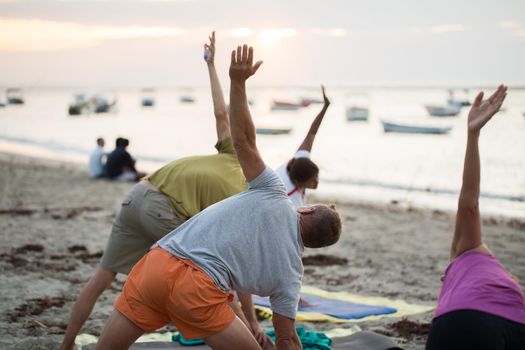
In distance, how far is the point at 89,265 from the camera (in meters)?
8.23

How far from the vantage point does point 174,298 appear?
3439 millimetres

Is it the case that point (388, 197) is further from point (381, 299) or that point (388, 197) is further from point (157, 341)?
point (157, 341)

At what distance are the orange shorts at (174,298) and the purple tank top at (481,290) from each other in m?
1.11

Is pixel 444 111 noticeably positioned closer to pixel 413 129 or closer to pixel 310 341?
pixel 413 129

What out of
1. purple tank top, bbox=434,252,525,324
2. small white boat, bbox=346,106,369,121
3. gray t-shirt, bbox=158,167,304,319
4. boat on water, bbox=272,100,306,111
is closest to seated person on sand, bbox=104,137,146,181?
gray t-shirt, bbox=158,167,304,319

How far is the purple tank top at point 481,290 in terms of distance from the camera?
2969 mm

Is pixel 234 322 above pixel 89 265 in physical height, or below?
above

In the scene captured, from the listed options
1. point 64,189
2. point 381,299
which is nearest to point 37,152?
point 64,189

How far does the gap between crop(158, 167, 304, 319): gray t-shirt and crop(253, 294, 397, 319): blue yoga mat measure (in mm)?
3034

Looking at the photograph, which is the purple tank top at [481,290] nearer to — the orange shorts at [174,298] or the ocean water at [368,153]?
the orange shorts at [174,298]

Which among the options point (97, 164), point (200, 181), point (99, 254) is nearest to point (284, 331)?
point (200, 181)

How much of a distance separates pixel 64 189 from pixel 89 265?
803 cm

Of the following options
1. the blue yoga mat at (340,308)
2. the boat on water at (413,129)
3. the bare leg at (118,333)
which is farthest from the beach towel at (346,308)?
the boat on water at (413,129)

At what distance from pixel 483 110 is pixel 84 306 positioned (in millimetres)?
3073
